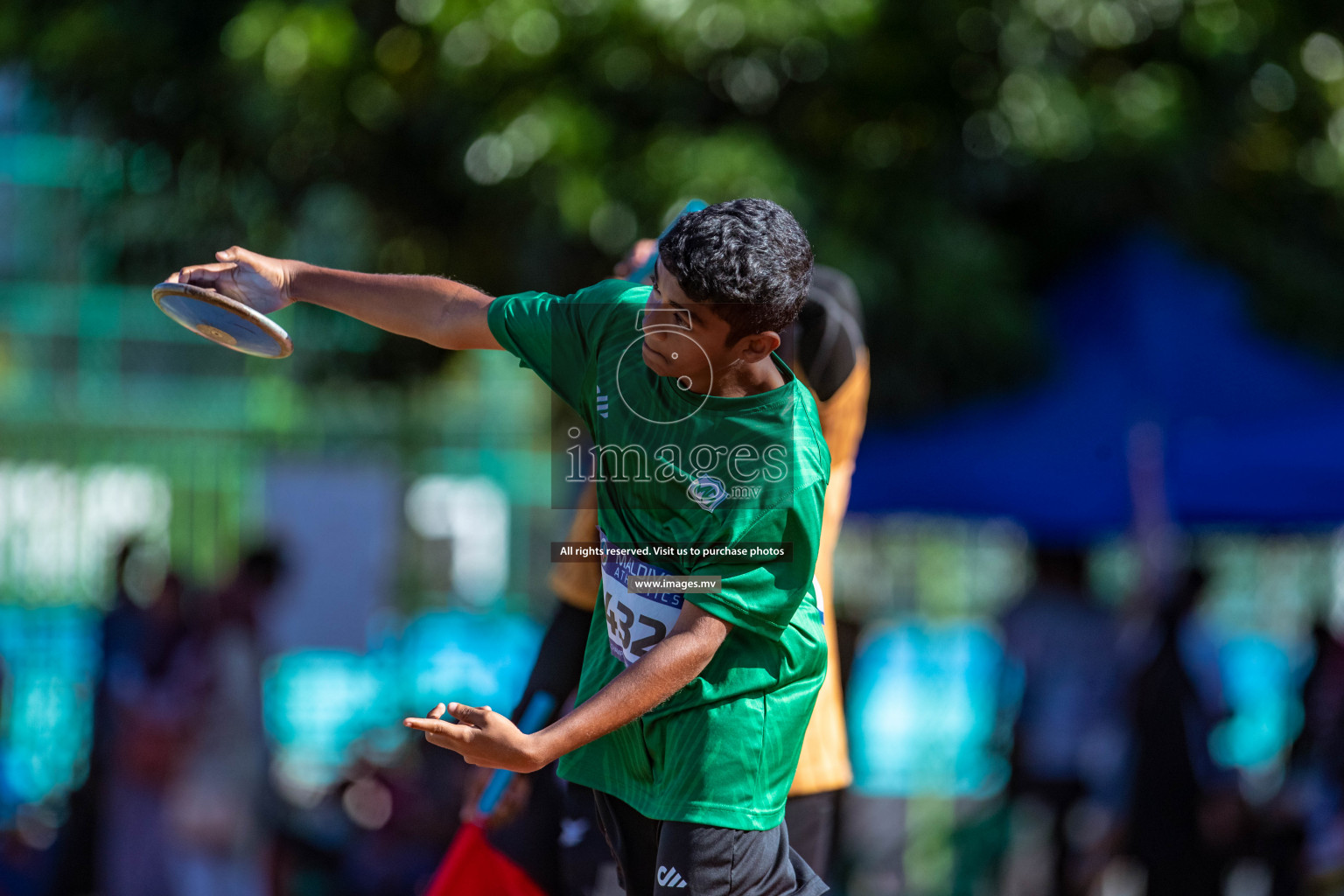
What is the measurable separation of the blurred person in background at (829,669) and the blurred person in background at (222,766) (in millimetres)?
3887

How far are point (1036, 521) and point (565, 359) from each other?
4718 millimetres

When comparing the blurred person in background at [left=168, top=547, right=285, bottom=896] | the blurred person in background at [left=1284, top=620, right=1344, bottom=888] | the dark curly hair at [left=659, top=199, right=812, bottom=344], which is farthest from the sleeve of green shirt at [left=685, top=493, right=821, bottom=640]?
the blurred person in background at [left=1284, top=620, right=1344, bottom=888]

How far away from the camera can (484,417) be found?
12250 millimetres

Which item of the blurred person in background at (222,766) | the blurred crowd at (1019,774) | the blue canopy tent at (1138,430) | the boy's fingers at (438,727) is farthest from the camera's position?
the blurred person in background at (222,766)

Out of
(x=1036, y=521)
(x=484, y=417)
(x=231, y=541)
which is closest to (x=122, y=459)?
(x=231, y=541)

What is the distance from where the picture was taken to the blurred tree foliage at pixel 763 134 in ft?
17.4

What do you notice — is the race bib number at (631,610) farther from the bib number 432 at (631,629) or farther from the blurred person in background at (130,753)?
the blurred person in background at (130,753)

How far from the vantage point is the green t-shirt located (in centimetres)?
199

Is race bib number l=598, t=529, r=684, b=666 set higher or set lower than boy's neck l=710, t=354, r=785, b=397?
lower

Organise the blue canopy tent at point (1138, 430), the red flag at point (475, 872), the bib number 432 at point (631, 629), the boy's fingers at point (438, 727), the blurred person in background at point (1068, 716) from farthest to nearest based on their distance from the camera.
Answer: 1. the blurred person in background at point (1068, 716)
2. the blue canopy tent at point (1138, 430)
3. the red flag at point (475, 872)
4. the bib number 432 at point (631, 629)
5. the boy's fingers at point (438, 727)

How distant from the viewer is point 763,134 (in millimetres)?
5602

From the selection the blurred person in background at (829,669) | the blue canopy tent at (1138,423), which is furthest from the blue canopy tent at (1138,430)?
the blurred person in background at (829,669)

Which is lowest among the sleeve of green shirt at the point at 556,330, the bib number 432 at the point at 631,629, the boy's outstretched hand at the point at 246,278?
the bib number 432 at the point at 631,629

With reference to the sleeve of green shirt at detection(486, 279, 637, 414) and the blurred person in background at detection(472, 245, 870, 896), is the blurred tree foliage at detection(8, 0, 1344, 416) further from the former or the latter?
the sleeve of green shirt at detection(486, 279, 637, 414)
